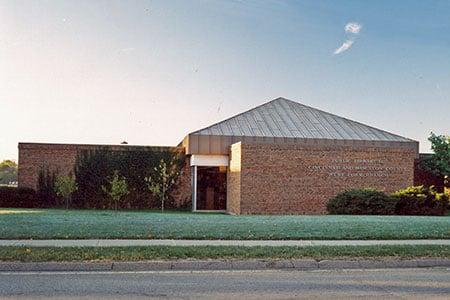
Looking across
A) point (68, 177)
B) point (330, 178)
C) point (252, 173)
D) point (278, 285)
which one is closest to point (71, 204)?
point (68, 177)

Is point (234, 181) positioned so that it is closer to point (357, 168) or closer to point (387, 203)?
point (357, 168)

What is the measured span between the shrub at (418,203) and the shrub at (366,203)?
26.7 inches

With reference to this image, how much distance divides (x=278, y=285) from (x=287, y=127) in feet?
81.6

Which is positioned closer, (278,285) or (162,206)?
(278,285)

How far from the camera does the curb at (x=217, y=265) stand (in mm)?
9562

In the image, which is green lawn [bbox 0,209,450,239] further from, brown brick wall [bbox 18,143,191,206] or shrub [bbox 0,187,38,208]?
brown brick wall [bbox 18,143,191,206]

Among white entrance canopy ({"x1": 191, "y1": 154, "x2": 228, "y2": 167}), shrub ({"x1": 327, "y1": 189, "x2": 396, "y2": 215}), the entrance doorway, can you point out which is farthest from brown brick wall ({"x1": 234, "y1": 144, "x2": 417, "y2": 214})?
the entrance doorway

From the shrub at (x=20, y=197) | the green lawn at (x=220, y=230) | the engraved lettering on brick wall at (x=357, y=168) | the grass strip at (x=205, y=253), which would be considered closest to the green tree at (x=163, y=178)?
the shrub at (x=20, y=197)

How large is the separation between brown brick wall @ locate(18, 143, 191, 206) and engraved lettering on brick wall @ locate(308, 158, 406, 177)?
9154 millimetres

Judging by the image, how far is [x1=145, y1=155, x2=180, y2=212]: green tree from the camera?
3316 cm

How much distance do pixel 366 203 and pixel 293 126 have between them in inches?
396

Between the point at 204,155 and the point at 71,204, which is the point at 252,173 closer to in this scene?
the point at 204,155

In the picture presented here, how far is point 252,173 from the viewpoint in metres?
27.5

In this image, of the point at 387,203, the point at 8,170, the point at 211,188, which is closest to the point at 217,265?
the point at 387,203
